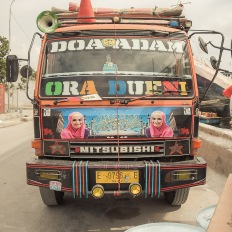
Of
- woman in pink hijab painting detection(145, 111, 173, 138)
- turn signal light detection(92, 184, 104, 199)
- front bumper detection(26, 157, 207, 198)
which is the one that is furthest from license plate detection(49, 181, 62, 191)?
woman in pink hijab painting detection(145, 111, 173, 138)

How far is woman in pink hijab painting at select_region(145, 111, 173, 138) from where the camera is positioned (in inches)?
154

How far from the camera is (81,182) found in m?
3.71

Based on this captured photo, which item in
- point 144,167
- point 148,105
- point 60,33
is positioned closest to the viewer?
point 144,167

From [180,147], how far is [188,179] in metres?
0.40

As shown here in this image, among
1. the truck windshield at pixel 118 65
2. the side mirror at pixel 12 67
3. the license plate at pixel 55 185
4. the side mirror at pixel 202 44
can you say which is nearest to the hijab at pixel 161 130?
the truck windshield at pixel 118 65

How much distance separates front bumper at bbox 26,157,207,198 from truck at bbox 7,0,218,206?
0.01m

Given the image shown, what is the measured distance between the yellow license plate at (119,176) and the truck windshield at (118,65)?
3.15 feet

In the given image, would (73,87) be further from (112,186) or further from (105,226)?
(105,226)

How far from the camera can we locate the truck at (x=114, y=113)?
147 inches

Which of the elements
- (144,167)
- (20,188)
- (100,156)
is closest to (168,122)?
(144,167)

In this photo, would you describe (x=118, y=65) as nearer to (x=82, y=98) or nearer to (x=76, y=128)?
(x=82, y=98)

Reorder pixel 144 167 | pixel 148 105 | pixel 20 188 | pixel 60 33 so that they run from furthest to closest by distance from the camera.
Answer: pixel 20 188, pixel 60 33, pixel 148 105, pixel 144 167

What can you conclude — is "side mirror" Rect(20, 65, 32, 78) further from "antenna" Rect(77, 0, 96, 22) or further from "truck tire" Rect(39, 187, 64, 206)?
"truck tire" Rect(39, 187, 64, 206)

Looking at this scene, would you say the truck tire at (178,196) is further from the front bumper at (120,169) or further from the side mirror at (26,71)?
the side mirror at (26,71)
